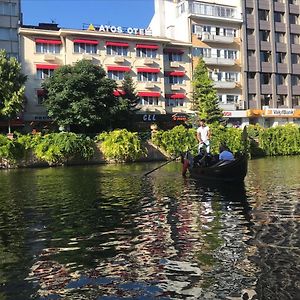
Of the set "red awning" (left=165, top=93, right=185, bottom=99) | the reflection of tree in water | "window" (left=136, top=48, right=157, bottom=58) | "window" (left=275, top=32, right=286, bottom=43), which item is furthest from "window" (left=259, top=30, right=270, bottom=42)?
the reflection of tree in water

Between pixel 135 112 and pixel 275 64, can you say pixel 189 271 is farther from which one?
pixel 275 64

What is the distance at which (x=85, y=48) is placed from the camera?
2157 inches

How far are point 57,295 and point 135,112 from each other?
48.0m

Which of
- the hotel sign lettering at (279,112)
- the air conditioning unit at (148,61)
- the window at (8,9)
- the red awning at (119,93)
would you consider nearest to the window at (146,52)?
the air conditioning unit at (148,61)

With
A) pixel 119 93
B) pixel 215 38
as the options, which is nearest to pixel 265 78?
pixel 215 38

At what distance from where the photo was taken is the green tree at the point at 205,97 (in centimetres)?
5303

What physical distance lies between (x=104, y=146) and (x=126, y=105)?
280 inches

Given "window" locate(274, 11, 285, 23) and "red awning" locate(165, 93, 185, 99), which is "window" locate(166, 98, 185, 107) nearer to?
"red awning" locate(165, 93, 185, 99)

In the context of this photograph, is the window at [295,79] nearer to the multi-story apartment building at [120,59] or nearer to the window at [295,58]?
the window at [295,58]

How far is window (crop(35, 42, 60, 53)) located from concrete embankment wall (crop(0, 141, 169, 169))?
16.9 meters

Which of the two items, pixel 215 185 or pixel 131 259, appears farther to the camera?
pixel 215 185

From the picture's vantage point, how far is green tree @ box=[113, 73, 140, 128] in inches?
1885

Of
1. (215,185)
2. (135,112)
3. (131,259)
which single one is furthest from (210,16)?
(131,259)

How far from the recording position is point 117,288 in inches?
232
